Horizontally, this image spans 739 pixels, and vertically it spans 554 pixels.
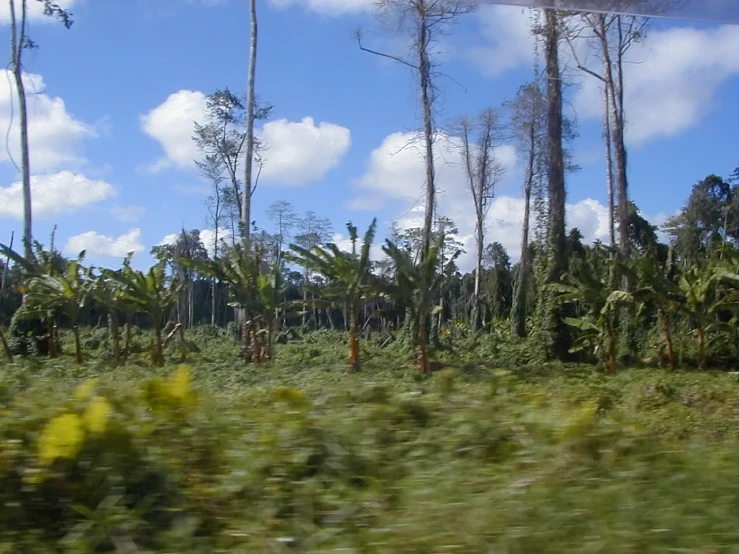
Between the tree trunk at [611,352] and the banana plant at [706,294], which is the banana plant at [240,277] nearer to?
the tree trunk at [611,352]

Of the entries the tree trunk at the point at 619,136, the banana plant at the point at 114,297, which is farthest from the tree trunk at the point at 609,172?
the banana plant at the point at 114,297

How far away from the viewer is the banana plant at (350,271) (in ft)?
53.9

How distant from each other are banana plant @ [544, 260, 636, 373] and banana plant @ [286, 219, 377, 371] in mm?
4934

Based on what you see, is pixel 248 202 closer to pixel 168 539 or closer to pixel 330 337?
pixel 330 337

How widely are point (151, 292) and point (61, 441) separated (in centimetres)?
1537

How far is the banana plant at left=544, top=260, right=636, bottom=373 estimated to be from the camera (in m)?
17.1

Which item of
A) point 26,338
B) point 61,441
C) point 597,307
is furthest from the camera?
point 26,338

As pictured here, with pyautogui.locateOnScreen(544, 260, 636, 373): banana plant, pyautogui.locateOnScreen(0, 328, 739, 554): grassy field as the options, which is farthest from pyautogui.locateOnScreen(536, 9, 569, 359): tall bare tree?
pyautogui.locateOnScreen(0, 328, 739, 554): grassy field

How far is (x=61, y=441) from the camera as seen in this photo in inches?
138

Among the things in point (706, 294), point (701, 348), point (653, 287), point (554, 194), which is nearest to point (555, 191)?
point (554, 194)

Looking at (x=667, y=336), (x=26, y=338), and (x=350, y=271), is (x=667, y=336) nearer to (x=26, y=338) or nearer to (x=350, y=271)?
(x=350, y=271)

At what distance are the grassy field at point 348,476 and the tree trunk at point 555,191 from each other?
620 inches

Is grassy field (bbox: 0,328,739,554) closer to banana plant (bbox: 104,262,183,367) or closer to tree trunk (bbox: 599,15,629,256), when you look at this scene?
banana plant (bbox: 104,262,183,367)

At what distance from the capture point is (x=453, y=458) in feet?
12.3
